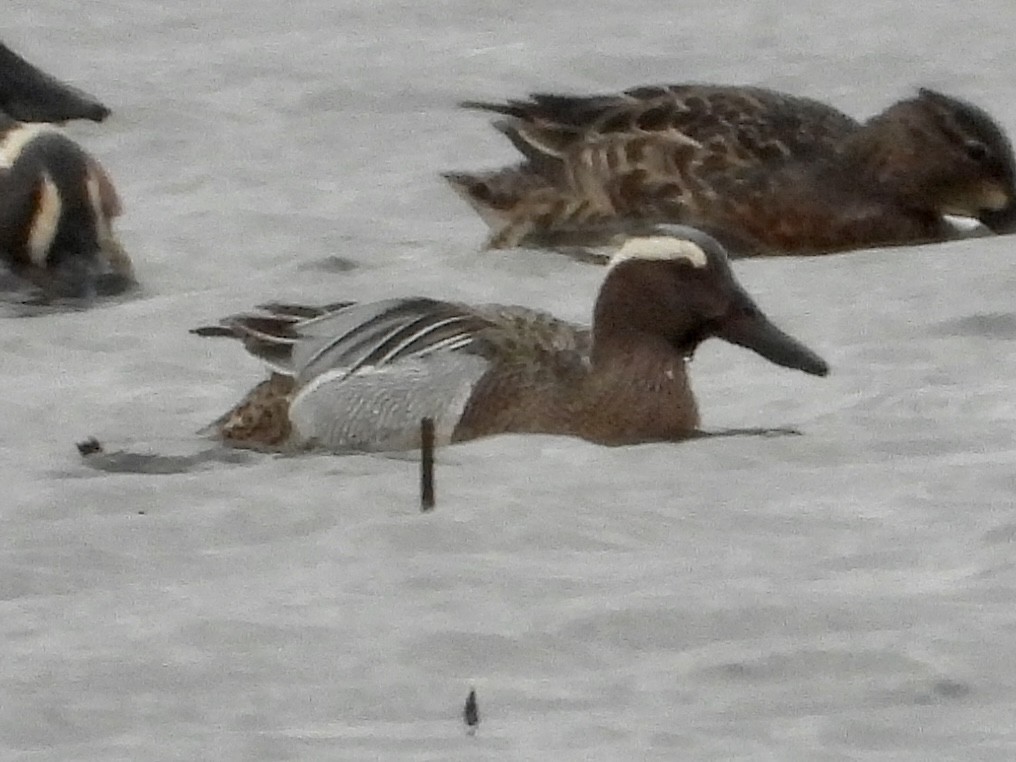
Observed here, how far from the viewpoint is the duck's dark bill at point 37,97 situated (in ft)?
38.4

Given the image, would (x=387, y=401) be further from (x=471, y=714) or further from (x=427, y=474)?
(x=471, y=714)

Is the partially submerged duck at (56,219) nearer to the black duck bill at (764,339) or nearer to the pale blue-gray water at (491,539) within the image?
the pale blue-gray water at (491,539)

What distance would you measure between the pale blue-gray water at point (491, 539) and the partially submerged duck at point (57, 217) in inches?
6.8

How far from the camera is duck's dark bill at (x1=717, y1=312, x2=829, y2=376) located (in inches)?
294

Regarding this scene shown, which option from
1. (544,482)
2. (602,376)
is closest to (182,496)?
(544,482)

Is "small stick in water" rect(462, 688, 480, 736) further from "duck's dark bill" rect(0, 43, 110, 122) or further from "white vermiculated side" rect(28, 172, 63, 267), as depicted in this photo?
"duck's dark bill" rect(0, 43, 110, 122)

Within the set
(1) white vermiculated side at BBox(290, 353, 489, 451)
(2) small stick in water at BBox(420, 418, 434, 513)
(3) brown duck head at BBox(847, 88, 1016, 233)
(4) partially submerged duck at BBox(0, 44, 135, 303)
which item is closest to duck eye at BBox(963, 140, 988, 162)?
(3) brown duck head at BBox(847, 88, 1016, 233)

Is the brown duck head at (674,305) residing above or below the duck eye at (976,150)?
below

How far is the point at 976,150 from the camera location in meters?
10.1

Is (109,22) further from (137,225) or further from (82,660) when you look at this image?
(82,660)

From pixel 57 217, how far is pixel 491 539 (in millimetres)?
4009

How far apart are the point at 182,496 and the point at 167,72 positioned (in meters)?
5.94

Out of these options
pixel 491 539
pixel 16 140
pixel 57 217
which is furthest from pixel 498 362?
pixel 16 140

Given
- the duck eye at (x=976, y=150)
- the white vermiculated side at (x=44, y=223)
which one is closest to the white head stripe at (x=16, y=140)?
the white vermiculated side at (x=44, y=223)
